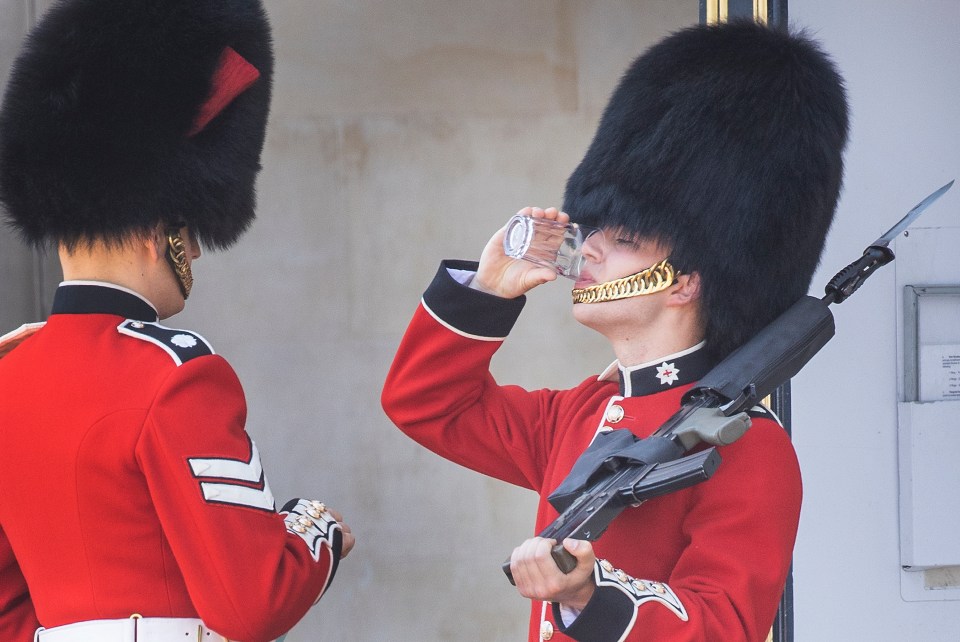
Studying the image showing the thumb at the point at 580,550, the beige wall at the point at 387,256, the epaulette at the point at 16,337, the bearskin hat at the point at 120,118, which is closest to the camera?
the thumb at the point at 580,550

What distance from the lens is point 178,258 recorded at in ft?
6.07

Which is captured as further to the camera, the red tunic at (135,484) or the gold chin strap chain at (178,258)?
the gold chin strap chain at (178,258)

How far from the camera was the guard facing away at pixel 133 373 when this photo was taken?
1.65m

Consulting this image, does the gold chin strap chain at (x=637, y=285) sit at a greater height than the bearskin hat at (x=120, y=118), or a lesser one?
lesser

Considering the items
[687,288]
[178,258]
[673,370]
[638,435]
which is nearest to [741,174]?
[687,288]

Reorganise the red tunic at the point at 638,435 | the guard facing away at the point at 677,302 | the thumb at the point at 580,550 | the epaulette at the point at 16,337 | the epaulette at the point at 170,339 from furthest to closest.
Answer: the epaulette at the point at 16,337 → the epaulette at the point at 170,339 → the guard facing away at the point at 677,302 → the red tunic at the point at 638,435 → the thumb at the point at 580,550

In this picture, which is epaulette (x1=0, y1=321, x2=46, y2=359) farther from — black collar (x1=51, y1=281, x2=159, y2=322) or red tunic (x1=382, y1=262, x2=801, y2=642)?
red tunic (x1=382, y1=262, x2=801, y2=642)

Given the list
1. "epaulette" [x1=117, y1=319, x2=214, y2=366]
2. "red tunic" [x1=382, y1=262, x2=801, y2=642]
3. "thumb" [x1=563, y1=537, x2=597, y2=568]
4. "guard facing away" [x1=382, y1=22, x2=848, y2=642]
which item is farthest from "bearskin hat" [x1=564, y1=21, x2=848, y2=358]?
"epaulette" [x1=117, y1=319, x2=214, y2=366]

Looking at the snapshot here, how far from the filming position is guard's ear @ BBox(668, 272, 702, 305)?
174 cm

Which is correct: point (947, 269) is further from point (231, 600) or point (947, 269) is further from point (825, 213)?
point (231, 600)

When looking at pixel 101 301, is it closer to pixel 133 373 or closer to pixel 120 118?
pixel 133 373

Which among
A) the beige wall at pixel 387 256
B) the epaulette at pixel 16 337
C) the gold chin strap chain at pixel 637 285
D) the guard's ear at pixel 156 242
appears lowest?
the beige wall at pixel 387 256

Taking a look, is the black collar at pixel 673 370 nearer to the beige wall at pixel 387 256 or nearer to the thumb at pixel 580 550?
the thumb at pixel 580 550

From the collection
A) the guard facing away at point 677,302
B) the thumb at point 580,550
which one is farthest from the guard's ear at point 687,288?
the thumb at point 580,550
